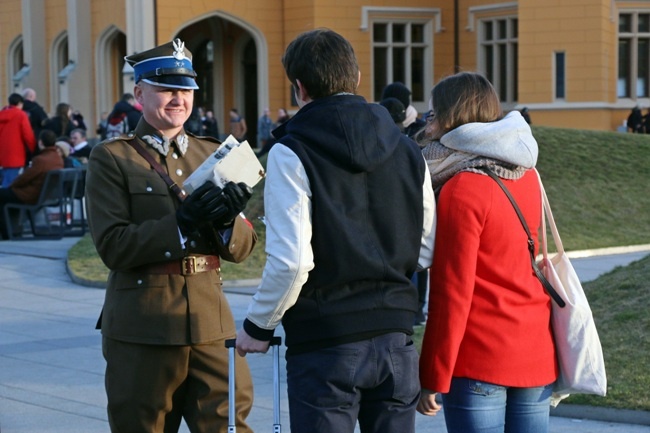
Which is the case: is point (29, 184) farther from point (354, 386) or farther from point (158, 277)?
point (354, 386)

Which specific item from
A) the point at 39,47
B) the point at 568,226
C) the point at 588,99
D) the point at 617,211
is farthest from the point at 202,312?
the point at 39,47

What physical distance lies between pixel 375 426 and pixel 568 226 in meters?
12.8

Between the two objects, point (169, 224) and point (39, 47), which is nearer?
point (169, 224)

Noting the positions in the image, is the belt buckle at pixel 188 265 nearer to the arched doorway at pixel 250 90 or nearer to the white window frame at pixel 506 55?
the white window frame at pixel 506 55

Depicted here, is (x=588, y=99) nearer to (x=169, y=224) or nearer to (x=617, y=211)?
(x=617, y=211)

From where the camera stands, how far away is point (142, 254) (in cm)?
430

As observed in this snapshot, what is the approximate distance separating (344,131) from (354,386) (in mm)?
766

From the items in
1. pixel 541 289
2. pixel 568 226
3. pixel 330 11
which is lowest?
pixel 568 226

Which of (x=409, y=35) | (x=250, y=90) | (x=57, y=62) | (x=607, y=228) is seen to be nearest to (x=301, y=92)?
(x=607, y=228)

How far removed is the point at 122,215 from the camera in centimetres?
439

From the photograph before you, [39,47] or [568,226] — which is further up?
[39,47]

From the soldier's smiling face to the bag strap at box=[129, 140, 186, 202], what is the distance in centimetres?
10

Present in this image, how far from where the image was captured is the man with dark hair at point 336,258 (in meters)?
3.62

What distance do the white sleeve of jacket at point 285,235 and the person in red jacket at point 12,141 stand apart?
1539 centimetres
